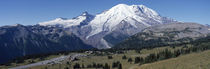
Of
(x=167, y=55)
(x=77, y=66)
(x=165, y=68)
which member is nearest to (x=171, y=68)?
(x=165, y=68)

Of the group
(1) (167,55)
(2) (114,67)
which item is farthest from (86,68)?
(1) (167,55)

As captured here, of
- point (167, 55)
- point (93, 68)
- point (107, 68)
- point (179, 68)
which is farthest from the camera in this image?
point (93, 68)

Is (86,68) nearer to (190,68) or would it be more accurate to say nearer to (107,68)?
(107,68)

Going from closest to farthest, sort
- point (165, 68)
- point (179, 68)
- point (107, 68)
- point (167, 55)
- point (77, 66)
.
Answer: point (179, 68)
point (165, 68)
point (167, 55)
point (107, 68)
point (77, 66)

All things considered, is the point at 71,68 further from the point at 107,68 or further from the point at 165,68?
the point at 165,68

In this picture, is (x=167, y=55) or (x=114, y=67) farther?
(x=114, y=67)

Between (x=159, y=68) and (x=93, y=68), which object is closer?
(x=159, y=68)

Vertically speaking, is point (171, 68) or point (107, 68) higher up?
point (171, 68)

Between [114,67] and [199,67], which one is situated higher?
[199,67]

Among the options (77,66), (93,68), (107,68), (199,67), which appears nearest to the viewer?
(199,67)
